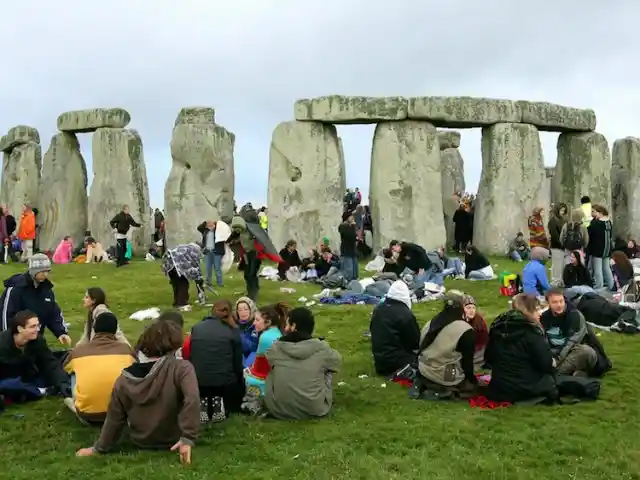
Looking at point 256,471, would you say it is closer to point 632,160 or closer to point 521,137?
point 521,137

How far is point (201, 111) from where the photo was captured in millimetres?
23844

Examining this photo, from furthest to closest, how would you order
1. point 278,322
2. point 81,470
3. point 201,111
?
point 201,111
point 278,322
point 81,470

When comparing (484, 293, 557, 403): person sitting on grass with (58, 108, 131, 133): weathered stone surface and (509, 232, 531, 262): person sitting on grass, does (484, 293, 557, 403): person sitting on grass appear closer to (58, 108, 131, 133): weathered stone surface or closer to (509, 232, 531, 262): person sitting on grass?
(509, 232, 531, 262): person sitting on grass

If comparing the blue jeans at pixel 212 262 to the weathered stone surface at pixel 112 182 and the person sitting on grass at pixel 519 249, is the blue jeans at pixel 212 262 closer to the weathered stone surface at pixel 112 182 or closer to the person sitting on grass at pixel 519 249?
the person sitting on grass at pixel 519 249

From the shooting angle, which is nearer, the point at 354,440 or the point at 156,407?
the point at 156,407

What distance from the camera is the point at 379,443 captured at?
6.65m

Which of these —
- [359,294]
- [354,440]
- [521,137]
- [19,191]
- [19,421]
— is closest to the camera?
[354,440]

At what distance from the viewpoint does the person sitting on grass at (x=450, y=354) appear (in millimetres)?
7930

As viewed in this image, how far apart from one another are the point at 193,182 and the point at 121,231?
4.70m

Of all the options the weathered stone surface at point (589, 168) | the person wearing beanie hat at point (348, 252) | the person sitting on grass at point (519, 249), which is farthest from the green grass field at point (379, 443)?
the weathered stone surface at point (589, 168)

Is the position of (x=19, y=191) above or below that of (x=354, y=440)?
above

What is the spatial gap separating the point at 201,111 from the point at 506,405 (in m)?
17.7

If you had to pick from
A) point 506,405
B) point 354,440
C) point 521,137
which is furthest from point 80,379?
point 521,137

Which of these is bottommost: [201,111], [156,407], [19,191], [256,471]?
[256,471]
